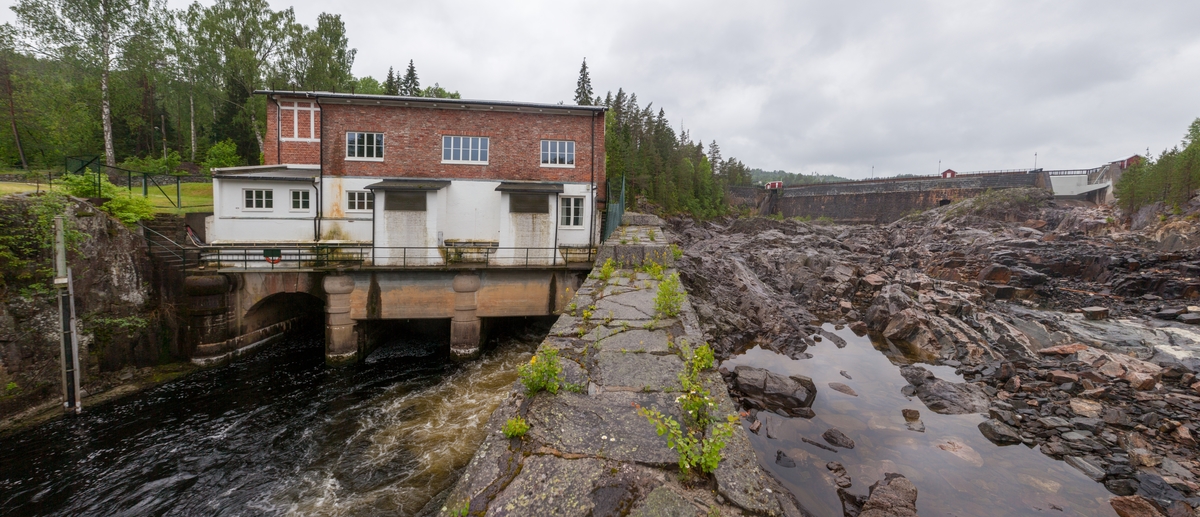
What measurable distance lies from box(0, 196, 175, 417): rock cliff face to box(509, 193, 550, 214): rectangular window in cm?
1154

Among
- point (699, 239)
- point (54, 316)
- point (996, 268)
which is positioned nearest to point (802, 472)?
point (54, 316)

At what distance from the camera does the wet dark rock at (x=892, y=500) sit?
21.4 feet

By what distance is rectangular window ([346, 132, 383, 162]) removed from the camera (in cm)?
1756

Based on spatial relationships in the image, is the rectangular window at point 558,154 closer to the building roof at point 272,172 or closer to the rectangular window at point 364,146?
the rectangular window at point 364,146

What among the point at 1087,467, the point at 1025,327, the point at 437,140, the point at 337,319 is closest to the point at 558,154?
the point at 437,140

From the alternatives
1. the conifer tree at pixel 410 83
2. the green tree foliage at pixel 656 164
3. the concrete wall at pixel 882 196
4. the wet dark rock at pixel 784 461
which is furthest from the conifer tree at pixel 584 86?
the wet dark rock at pixel 784 461

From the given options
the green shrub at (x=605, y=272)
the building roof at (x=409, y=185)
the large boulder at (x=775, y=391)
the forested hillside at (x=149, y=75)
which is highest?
the forested hillside at (x=149, y=75)

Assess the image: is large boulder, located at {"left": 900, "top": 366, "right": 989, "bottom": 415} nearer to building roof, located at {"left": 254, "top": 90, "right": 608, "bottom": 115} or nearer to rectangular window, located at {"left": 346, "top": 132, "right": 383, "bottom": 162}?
building roof, located at {"left": 254, "top": 90, "right": 608, "bottom": 115}

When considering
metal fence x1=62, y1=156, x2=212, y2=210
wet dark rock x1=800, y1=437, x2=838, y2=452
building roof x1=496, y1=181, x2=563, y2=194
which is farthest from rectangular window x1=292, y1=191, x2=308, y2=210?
wet dark rock x1=800, y1=437, x2=838, y2=452

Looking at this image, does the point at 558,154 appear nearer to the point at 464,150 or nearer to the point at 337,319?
the point at 464,150

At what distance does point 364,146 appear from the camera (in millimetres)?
17641

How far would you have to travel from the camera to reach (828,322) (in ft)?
59.0

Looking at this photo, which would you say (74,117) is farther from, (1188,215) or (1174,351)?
(1188,215)

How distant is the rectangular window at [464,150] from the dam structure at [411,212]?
0.16 feet
